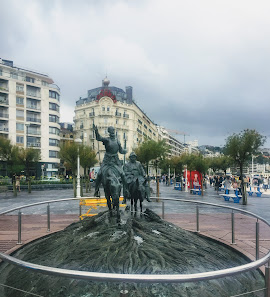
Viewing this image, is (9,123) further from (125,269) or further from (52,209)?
(125,269)

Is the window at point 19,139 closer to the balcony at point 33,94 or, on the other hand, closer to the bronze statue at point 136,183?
the balcony at point 33,94

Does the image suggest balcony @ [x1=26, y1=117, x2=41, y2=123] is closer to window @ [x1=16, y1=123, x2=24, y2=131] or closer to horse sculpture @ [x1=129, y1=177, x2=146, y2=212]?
window @ [x1=16, y1=123, x2=24, y2=131]

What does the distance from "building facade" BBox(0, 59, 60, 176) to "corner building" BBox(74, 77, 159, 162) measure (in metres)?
7.84

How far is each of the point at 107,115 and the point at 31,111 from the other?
16799 mm

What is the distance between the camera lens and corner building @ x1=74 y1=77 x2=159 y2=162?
5947 centimetres

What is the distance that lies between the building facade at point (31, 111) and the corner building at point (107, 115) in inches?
309

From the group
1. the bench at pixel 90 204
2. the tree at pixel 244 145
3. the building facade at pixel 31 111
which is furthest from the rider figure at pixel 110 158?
the building facade at pixel 31 111

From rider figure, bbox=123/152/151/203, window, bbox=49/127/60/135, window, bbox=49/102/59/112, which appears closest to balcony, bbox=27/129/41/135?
window, bbox=49/127/60/135

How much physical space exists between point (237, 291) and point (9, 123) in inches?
1974

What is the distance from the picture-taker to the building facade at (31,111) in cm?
4706

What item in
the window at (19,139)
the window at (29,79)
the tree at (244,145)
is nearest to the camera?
the tree at (244,145)

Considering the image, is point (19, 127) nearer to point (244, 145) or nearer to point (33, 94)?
point (33, 94)

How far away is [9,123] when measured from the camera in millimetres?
47125

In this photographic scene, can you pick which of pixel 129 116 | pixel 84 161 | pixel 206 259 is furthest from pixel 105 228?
pixel 129 116
